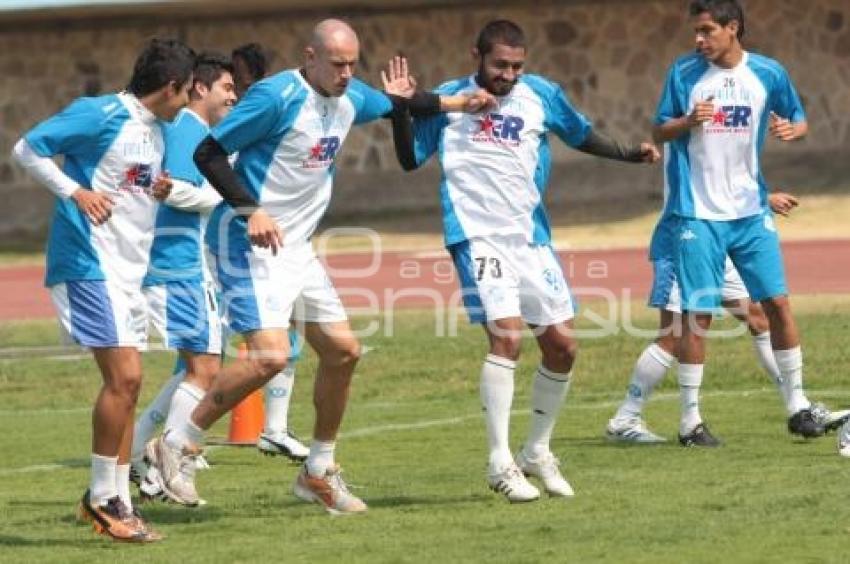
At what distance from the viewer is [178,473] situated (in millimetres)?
10383

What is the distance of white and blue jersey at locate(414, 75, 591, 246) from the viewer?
1075 centimetres

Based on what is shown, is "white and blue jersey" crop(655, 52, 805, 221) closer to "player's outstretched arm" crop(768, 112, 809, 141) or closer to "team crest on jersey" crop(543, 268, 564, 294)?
"player's outstretched arm" crop(768, 112, 809, 141)

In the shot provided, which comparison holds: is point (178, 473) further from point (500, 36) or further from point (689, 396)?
point (689, 396)

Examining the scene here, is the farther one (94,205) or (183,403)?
(183,403)

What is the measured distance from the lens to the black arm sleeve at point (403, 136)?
10.9m

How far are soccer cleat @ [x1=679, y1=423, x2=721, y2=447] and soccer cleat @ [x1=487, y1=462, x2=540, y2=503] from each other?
2157 millimetres

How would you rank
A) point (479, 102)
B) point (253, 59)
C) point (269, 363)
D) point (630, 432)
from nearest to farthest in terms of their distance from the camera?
point (269, 363) < point (479, 102) < point (630, 432) < point (253, 59)

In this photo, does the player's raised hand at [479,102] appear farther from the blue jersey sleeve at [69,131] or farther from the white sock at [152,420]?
the white sock at [152,420]

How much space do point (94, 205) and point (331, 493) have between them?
187cm

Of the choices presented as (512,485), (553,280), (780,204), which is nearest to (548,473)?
(512,485)

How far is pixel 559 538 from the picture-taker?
9219mm

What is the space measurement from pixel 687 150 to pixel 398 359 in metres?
5.98

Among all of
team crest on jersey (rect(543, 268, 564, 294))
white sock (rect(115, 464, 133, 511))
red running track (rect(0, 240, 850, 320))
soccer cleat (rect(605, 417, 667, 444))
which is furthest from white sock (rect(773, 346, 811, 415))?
red running track (rect(0, 240, 850, 320))

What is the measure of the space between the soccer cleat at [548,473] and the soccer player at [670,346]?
1857 mm
